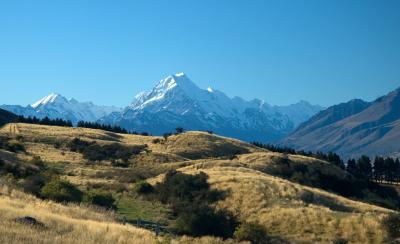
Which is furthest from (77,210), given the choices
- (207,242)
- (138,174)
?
(138,174)

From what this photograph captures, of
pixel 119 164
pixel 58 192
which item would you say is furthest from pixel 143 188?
pixel 119 164

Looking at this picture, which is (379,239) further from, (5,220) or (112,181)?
(112,181)

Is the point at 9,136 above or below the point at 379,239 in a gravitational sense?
above

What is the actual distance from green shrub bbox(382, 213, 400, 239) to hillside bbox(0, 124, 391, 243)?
1.65ft

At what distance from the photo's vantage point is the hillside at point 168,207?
21.1 metres

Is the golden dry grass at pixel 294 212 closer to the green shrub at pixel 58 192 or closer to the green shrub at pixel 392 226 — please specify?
the green shrub at pixel 392 226

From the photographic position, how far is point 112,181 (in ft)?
180

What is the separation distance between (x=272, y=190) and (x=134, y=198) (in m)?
11.9

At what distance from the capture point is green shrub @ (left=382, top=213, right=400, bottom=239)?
3241cm

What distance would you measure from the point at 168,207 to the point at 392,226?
17527mm

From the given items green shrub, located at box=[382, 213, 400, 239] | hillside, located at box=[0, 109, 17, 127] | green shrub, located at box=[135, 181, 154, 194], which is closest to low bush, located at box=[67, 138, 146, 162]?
green shrub, located at box=[135, 181, 154, 194]

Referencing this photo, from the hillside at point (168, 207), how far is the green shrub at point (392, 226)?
1.65 ft

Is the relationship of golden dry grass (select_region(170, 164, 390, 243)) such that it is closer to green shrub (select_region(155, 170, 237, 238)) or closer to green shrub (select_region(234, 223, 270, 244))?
green shrub (select_region(155, 170, 237, 238))

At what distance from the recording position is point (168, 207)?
141 ft
